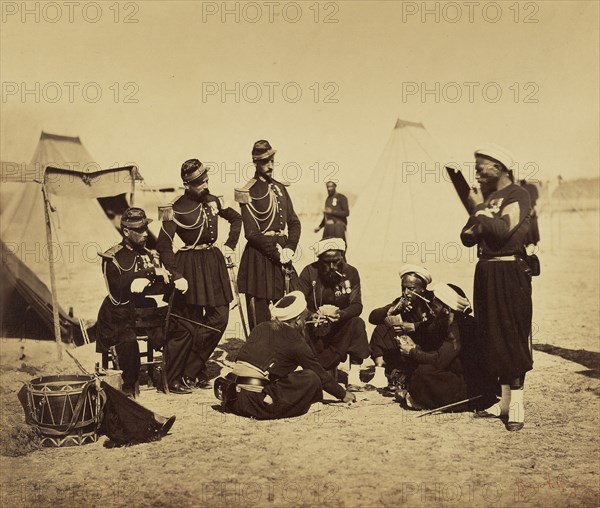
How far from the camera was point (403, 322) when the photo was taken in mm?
5645

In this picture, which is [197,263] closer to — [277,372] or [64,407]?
[277,372]

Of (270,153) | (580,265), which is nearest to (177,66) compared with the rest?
(270,153)

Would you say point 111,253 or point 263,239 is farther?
point 263,239

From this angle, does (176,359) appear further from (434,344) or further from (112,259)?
(434,344)

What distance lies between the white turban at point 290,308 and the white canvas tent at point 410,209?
10.4 meters

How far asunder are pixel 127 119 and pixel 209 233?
12.1m

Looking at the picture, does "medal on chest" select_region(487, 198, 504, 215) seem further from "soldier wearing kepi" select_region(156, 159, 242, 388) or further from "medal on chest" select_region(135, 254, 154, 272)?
"medal on chest" select_region(135, 254, 154, 272)

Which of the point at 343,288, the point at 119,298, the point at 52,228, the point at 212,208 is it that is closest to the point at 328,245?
the point at 343,288

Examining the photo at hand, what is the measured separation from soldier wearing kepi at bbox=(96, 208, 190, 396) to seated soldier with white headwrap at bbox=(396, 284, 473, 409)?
79.3 inches

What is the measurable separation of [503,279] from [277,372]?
1738mm

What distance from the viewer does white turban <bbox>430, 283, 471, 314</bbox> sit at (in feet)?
17.6

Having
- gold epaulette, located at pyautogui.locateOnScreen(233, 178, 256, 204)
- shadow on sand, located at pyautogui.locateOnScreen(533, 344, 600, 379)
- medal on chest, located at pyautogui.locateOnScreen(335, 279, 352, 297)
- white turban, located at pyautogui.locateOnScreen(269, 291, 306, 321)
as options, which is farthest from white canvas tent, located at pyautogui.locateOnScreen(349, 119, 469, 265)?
white turban, located at pyautogui.locateOnScreen(269, 291, 306, 321)

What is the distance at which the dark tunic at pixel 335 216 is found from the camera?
13570 millimetres

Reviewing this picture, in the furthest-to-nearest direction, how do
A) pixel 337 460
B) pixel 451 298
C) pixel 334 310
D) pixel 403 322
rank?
pixel 334 310, pixel 403 322, pixel 451 298, pixel 337 460
